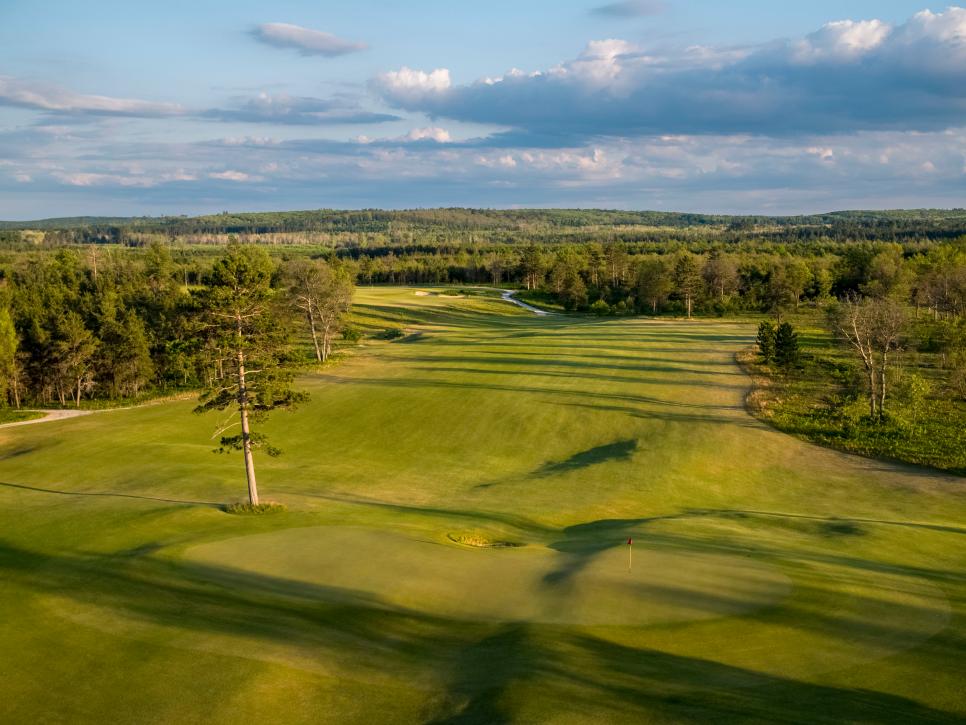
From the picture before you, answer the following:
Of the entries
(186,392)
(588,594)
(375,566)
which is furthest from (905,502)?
(186,392)

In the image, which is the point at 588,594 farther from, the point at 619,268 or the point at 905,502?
the point at 619,268

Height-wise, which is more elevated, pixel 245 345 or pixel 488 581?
pixel 245 345

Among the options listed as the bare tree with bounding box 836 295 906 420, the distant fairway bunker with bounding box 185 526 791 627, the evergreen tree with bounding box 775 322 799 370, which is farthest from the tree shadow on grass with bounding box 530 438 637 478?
the evergreen tree with bounding box 775 322 799 370

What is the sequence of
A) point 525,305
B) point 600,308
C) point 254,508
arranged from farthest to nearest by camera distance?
point 525,305 < point 600,308 < point 254,508

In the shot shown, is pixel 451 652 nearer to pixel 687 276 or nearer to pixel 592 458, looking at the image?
pixel 592 458

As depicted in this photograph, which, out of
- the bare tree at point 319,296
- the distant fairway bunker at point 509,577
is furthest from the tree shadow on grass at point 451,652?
the bare tree at point 319,296

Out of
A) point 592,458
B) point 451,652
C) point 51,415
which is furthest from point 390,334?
point 451,652
